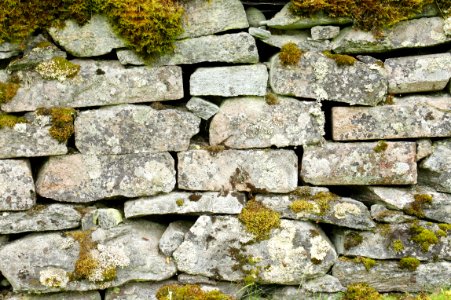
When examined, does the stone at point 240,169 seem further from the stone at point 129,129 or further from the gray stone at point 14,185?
the gray stone at point 14,185

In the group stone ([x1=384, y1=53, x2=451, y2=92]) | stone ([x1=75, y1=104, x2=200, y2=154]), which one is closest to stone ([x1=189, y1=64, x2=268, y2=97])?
stone ([x1=75, y1=104, x2=200, y2=154])

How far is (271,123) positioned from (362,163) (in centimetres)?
89

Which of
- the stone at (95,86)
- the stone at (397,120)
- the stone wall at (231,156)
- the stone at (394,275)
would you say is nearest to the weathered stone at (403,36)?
the stone wall at (231,156)

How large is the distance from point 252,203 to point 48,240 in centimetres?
187

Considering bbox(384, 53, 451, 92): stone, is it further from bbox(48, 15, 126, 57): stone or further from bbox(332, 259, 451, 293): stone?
bbox(48, 15, 126, 57): stone

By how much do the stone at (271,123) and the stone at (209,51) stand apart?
0.43m

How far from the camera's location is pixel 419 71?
4246 mm

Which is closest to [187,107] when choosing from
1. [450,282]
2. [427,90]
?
[427,90]

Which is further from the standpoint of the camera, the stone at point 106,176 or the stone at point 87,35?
the stone at point 106,176

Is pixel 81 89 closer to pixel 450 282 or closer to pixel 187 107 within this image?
pixel 187 107

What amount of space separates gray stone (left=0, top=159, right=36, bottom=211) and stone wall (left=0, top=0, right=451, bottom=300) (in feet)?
0.04

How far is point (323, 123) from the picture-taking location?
434cm

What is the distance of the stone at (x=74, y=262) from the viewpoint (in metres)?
4.29

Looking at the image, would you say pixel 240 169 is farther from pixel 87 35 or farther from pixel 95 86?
pixel 87 35
